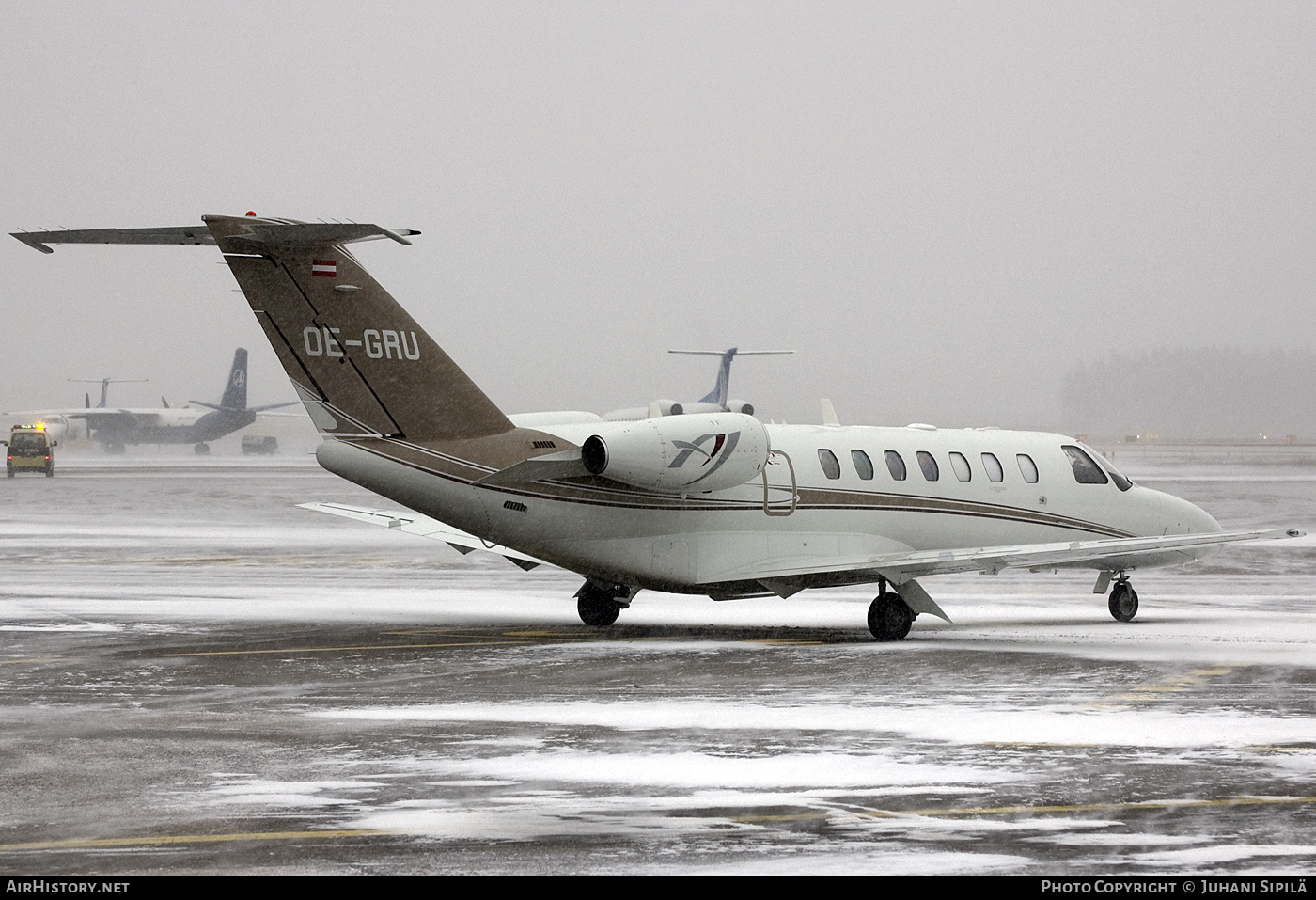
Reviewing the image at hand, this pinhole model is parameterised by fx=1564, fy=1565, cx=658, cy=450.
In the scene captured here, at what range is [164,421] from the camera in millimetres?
123688

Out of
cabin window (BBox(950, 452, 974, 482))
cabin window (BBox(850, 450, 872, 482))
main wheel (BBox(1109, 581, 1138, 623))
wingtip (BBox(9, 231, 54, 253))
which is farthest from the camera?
main wheel (BBox(1109, 581, 1138, 623))

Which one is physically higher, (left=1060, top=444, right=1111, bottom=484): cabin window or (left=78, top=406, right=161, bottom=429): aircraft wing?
(left=1060, top=444, right=1111, bottom=484): cabin window

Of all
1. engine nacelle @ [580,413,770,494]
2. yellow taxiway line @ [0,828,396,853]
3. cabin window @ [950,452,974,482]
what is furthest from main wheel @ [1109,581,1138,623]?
yellow taxiway line @ [0,828,396,853]

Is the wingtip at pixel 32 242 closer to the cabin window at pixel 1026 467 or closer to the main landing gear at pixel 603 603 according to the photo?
the main landing gear at pixel 603 603

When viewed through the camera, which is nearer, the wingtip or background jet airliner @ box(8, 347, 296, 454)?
the wingtip

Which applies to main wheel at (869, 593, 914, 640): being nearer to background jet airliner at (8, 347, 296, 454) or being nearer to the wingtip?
the wingtip

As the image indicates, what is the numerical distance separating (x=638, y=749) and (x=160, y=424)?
11962 cm

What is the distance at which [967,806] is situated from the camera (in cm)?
898

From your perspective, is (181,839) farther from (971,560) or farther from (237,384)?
(237,384)

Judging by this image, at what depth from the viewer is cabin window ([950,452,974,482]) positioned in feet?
68.6

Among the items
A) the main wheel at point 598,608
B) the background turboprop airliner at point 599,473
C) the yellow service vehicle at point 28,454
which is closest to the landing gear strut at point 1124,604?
the background turboprop airliner at point 599,473

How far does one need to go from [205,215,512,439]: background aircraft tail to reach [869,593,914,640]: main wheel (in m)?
5.08

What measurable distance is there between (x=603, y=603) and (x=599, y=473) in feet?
9.81

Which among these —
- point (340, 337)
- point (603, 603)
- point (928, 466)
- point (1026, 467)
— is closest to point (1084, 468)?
point (1026, 467)
